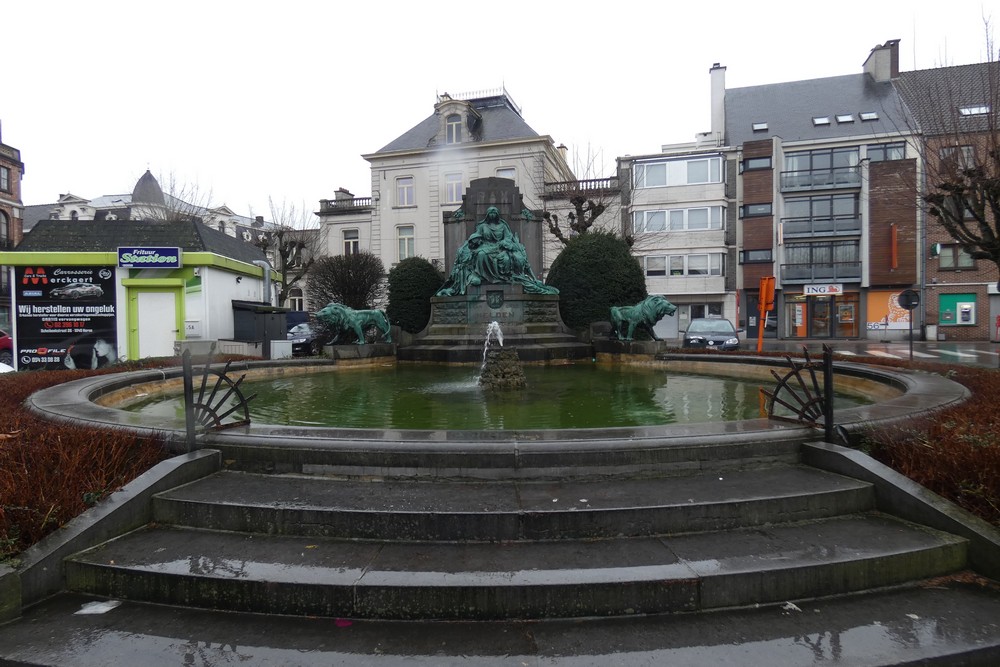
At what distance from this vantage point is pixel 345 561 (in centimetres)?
339

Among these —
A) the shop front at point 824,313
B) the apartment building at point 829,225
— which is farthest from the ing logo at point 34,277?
the shop front at point 824,313

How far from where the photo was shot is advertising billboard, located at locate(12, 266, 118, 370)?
61.0 feet

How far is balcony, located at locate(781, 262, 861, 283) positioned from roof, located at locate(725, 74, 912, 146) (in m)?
8.50

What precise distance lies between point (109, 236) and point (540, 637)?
22.7m

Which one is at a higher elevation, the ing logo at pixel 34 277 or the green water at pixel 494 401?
the ing logo at pixel 34 277

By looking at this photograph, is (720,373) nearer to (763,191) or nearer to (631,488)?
(631,488)

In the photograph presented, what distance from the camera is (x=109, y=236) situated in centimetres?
2023

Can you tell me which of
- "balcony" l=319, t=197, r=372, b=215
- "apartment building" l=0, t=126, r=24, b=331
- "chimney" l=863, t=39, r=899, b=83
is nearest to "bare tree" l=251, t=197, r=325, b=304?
"balcony" l=319, t=197, r=372, b=215

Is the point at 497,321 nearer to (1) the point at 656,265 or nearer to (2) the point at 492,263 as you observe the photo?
(2) the point at 492,263

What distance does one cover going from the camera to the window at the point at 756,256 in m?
38.4

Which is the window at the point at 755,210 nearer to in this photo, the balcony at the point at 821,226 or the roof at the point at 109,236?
the balcony at the point at 821,226

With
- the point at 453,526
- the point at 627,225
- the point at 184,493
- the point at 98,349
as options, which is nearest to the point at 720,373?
the point at 453,526

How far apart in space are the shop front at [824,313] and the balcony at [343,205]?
30.5 metres

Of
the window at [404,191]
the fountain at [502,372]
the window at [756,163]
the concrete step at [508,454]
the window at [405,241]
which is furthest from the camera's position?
the window at [404,191]
